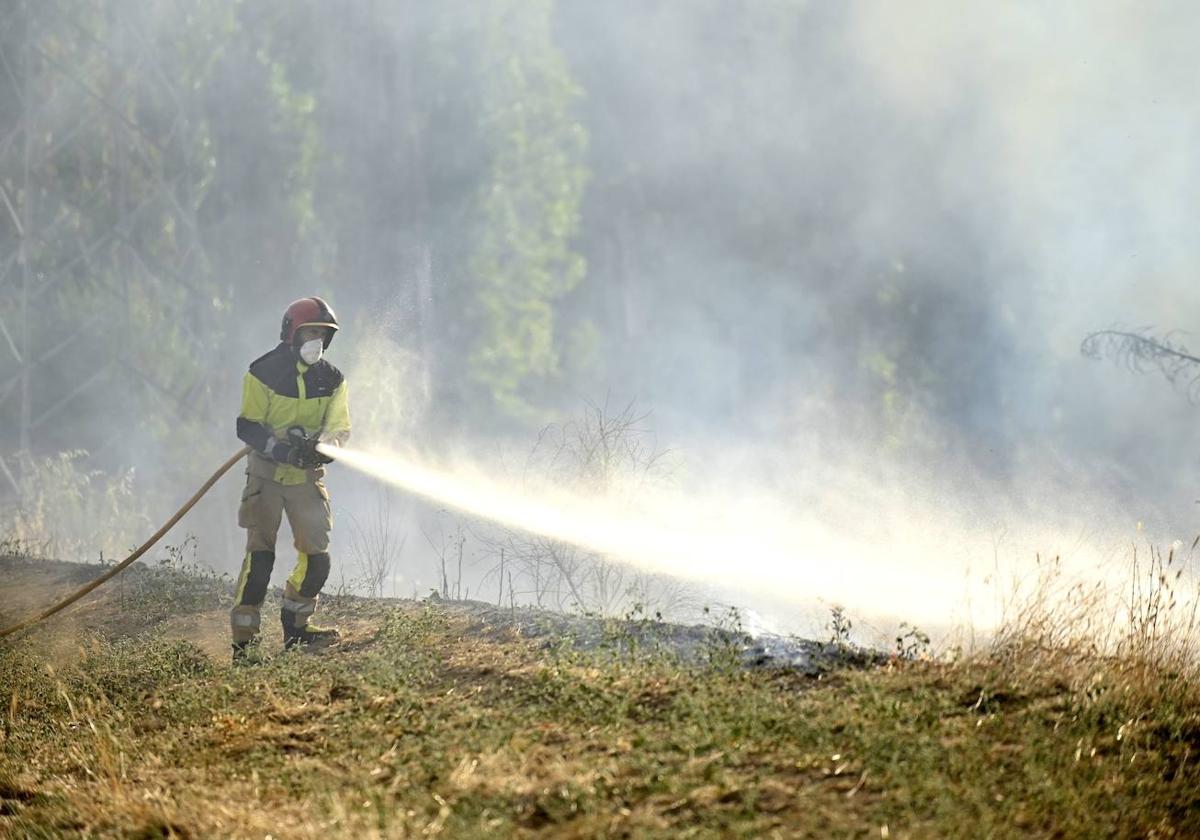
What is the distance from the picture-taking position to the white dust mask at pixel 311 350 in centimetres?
683

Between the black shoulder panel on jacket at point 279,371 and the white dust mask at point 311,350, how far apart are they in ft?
0.24

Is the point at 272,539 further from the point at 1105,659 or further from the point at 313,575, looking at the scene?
the point at 1105,659

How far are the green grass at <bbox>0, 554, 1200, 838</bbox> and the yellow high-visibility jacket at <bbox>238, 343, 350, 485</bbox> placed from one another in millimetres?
1327

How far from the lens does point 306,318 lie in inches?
268

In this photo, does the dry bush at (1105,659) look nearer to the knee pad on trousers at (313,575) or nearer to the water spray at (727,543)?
the knee pad on trousers at (313,575)

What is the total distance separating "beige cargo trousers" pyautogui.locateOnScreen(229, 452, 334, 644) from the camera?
6777 millimetres

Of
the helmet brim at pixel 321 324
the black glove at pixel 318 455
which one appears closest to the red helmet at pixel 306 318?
the helmet brim at pixel 321 324

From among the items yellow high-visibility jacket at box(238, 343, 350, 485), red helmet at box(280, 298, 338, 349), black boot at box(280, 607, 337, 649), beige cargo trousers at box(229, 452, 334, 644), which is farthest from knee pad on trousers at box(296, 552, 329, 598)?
red helmet at box(280, 298, 338, 349)

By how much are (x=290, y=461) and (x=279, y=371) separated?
524 millimetres

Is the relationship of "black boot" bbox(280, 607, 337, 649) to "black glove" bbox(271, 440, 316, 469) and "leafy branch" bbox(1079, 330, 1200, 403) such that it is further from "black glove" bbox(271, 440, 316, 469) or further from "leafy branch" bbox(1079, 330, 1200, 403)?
"leafy branch" bbox(1079, 330, 1200, 403)

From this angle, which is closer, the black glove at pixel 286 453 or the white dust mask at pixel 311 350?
the black glove at pixel 286 453

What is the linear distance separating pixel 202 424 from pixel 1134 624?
473 inches

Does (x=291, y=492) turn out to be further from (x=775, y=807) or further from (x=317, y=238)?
(x=317, y=238)

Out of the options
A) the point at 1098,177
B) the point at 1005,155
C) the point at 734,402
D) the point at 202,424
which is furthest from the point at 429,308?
the point at 1098,177
